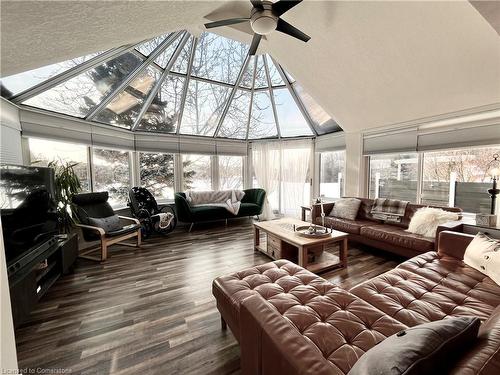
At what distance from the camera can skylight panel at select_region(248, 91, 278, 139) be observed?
486 centimetres

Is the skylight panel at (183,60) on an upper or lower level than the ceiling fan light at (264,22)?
upper

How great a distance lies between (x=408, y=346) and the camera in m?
0.64

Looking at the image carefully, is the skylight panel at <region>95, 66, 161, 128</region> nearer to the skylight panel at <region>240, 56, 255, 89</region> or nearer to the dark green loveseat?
the skylight panel at <region>240, 56, 255, 89</region>

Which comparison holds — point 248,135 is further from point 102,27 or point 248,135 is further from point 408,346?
point 408,346

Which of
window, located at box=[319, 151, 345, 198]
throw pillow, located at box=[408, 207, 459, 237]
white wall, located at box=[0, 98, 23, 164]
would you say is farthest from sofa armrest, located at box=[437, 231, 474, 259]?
white wall, located at box=[0, 98, 23, 164]

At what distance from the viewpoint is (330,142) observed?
490 centimetres

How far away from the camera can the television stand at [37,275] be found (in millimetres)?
1555

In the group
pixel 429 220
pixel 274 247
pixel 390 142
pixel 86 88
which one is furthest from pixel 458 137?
pixel 86 88

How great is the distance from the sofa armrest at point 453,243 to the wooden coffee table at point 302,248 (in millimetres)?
896

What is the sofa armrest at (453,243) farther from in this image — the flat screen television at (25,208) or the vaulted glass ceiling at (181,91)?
the flat screen television at (25,208)

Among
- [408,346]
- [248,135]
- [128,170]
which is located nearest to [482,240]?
[408,346]

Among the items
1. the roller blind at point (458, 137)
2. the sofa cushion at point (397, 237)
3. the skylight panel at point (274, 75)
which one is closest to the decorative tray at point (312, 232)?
the sofa cushion at point (397, 237)

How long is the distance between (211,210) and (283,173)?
87.9 inches

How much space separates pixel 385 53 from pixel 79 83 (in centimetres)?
421
